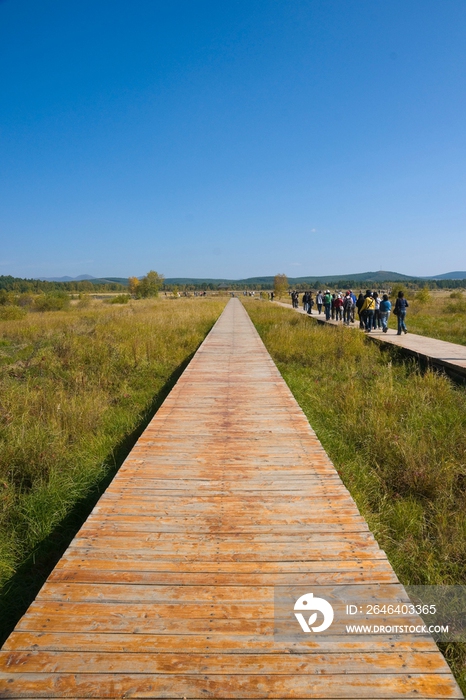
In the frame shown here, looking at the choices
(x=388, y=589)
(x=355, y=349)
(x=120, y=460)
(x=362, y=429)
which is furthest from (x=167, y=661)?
(x=355, y=349)

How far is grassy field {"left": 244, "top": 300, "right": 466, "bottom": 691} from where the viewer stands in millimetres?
3518

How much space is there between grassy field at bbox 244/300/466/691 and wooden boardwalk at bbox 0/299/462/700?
76 cm

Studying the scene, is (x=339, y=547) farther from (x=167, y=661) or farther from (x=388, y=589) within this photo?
(x=167, y=661)

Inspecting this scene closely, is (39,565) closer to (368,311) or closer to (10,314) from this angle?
(368,311)

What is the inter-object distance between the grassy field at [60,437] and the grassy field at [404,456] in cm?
292

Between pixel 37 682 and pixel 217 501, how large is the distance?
180 cm

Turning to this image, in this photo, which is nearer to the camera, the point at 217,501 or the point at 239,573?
the point at 239,573

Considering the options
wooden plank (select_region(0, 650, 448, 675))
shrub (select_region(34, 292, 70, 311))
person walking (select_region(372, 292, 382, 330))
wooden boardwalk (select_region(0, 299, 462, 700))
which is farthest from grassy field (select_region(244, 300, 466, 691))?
shrub (select_region(34, 292, 70, 311))

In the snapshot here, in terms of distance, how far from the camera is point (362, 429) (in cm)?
606

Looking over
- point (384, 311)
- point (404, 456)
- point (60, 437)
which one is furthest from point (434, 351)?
point (60, 437)

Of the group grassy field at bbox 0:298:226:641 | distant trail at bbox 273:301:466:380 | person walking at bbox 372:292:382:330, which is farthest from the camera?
person walking at bbox 372:292:382:330

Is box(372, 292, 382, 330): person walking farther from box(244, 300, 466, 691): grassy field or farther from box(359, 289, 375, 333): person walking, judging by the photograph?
box(244, 300, 466, 691): grassy field

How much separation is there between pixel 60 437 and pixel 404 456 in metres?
Result: 4.49

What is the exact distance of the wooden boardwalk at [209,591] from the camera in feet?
6.09
